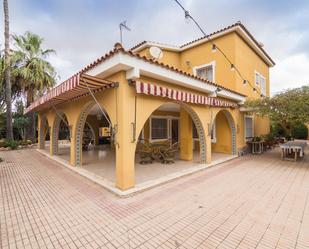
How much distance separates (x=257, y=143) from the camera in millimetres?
15008

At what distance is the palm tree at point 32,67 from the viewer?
2050 centimetres

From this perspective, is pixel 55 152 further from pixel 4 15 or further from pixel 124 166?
pixel 4 15

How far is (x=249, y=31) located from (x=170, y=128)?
1038 cm

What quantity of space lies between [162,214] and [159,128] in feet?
39.0

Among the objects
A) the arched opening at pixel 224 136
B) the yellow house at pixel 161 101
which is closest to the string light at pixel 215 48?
the yellow house at pixel 161 101

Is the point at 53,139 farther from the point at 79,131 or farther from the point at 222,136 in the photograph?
the point at 222,136

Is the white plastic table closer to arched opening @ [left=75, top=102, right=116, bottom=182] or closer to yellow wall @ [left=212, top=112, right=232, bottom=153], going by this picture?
yellow wall @ [left=212, top=112, right=232, bottom=153]

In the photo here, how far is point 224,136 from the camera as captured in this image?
46.7 feet

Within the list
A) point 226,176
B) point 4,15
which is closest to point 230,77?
point 226,176

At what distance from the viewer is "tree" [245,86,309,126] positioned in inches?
421

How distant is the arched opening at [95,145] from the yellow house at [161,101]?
0.06m

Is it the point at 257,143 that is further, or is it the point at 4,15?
the point at 4,15

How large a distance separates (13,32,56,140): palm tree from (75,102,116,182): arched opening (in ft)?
22.4

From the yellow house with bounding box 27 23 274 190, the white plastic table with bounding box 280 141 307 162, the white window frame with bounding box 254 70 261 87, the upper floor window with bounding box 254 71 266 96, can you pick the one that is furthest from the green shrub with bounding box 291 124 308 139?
the white plastic table with bounding box 280 141 307 162
